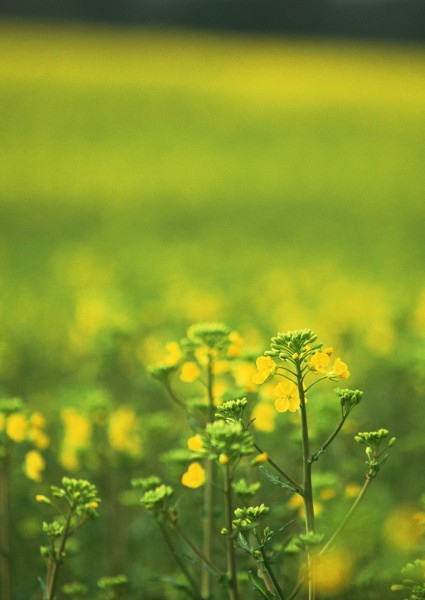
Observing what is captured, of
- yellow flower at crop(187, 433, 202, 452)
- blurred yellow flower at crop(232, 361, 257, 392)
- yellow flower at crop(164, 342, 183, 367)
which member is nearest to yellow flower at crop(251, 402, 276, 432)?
blurred yellow flower at crop(232, 361, 257, 392)

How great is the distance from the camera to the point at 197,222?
13.1 metres

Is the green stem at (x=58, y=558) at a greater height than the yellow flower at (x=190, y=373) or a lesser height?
lesser

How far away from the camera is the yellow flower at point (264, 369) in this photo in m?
1.83

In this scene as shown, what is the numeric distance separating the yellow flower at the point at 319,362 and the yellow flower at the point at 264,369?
0.10 m

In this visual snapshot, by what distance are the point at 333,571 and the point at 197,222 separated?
11378 mm

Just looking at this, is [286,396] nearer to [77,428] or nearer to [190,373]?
[190,373]

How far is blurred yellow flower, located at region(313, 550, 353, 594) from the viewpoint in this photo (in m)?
1.85

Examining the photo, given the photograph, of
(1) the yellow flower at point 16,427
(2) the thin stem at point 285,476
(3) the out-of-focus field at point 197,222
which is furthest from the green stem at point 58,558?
(3) the out-of-focus field at point 197,222

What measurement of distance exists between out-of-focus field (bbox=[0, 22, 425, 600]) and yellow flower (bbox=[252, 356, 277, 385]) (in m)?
0.64

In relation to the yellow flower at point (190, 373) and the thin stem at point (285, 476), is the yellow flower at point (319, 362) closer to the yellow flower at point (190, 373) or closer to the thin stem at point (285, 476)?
the thin stem at point (285, 476)

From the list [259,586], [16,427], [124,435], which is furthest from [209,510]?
[124,435]

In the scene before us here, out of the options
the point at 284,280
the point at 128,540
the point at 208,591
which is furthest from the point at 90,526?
the point at 284,280

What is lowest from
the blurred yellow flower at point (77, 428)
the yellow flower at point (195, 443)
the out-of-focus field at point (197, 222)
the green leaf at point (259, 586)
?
the green leaf at point (259, 586)

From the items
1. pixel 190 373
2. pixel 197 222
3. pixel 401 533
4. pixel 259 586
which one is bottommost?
pixel 259 586
